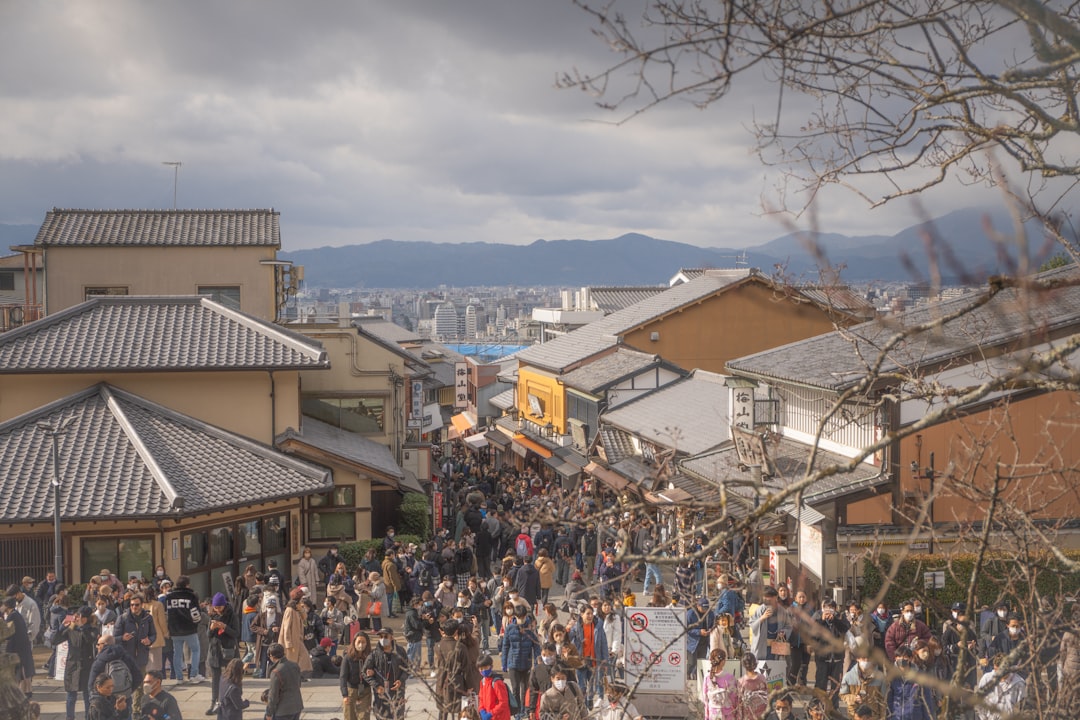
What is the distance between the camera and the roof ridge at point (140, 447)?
18234 millimetres

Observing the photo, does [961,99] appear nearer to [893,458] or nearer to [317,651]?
[893,458]

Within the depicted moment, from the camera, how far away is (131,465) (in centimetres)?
1956

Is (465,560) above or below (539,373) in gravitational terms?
below

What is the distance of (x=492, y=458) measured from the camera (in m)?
53.1

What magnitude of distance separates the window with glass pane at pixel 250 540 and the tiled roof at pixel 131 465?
1.05 metres

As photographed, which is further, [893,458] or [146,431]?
[146,431]

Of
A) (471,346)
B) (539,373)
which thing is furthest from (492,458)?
(471,346)

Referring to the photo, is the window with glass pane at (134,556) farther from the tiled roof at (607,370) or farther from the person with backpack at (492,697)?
the tiled roof at (607,370)

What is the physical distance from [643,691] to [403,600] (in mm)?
8265

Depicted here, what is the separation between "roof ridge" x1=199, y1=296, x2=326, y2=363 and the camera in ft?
75.7

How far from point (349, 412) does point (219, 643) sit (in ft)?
50.8

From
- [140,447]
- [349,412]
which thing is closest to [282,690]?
[140,447]

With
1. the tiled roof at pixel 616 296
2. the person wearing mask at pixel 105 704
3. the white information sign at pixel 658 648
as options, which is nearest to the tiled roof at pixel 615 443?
the white information sign at pixel 658 648

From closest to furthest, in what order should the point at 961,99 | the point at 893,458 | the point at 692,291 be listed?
1. the point at 961,99
2. the point at 893,458
3. the point at 692,291
